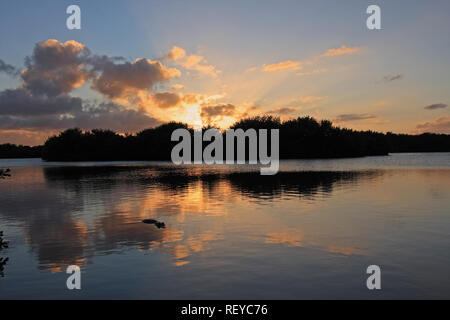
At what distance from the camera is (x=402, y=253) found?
519 inches

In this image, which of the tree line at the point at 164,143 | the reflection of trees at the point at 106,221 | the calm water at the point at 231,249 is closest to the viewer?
the calm water at the point at 231,249

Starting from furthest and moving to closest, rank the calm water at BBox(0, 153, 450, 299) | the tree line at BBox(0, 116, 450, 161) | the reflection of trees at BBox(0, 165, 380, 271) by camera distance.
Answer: the tree line at BBox(0, 116, 450, 161) → the reflection of trees at BBox(0, 165, 380, 271) → the calm water at BBox(0, 153, 450, 299)

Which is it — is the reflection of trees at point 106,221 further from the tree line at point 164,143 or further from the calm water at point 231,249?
the tree line at point 164,143

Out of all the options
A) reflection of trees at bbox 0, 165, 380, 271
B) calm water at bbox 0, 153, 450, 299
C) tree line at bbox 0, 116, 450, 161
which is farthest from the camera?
tree line at bbox 0, 116, 450, 161

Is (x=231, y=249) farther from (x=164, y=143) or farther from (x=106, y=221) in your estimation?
(x=164, y=143)

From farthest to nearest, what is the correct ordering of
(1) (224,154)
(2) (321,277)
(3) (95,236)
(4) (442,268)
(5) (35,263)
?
(1) (224,154), (3) (95,236), (5) (35,263), (4) (442,268), (2) (321,277)

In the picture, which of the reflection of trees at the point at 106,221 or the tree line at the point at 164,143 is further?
the tree line at the point at 164,143

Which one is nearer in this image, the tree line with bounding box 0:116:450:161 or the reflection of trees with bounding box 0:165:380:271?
the reflection of trees with bounding box 0:165:380:271

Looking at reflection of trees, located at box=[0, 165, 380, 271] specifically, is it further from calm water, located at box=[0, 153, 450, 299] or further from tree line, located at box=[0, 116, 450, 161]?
tree line, located at box=[0, 116, 450, 161]

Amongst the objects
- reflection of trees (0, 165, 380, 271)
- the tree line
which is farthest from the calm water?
the tree line

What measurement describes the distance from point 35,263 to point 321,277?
956 centimetres

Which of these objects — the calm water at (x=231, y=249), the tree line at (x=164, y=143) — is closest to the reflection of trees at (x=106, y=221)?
the calm water at (x=231, y=249)
